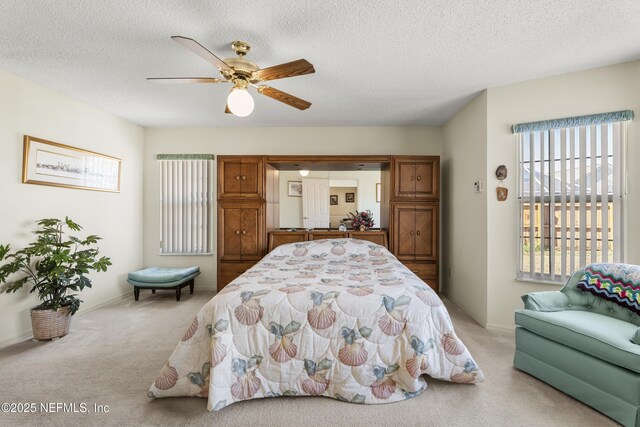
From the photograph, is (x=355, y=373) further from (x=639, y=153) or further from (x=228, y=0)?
(x=639, y=153)

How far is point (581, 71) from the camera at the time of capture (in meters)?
2.59

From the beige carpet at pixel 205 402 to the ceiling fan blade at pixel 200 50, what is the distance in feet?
6.94

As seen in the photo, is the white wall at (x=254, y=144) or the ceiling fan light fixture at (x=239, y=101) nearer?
the ceiling fan light fixture at (x=239, y=101)

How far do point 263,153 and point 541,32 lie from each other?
3.32 metres

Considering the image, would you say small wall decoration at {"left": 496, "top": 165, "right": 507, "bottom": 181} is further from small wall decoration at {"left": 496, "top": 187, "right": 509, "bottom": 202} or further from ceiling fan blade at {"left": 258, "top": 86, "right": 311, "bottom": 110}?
ceiling fan blade at {"left": 258, "top": 86, "right": 311, "bottom": 110}

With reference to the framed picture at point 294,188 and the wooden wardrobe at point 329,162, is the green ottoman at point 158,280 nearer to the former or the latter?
the wooden wardrobe at point 329,162

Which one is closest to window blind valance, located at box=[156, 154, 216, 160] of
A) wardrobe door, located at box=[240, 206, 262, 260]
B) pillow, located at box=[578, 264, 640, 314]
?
wardrobe door, located at box=[240, 206, 262, 260]

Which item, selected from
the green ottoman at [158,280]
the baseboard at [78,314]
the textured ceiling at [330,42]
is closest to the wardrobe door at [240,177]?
the textured ceiling at [330,42]

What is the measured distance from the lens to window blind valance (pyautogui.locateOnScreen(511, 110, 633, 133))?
2.42 meters


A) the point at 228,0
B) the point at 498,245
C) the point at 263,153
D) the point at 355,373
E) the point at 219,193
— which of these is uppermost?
the point at 228,0

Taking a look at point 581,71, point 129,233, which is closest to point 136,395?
point 129,233

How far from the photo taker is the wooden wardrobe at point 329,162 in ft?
12.4

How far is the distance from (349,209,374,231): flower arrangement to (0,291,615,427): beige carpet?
6.05 feet

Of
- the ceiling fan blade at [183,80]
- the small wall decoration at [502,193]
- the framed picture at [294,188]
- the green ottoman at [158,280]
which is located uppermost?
the ceiling fan blade at [183,80]
